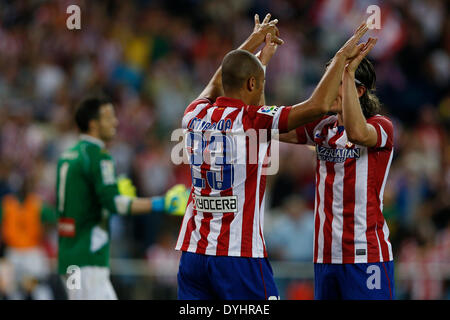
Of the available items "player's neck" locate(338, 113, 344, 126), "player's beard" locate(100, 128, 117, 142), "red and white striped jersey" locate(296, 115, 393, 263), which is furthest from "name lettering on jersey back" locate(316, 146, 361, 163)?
"player's beard" locate(100, 128, 117, 142)

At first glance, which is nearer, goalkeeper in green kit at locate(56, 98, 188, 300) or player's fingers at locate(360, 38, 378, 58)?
player's fingers at locate(360, 38, 378, 58)

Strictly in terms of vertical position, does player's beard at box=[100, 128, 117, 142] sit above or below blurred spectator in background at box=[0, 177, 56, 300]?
above

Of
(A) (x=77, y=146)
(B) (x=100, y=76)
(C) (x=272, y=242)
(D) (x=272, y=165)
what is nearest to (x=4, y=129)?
(B) (x=100, y=76)

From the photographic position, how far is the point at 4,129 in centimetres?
1303

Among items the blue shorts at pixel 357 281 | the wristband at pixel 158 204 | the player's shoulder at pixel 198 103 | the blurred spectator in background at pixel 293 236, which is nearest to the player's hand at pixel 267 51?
the player's shoulder at pixel 198 103

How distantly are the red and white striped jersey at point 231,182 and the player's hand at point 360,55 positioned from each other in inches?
21.2

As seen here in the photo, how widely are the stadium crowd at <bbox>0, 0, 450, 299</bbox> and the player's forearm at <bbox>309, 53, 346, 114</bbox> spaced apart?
18.5 ft

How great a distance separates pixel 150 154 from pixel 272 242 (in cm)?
→ 283

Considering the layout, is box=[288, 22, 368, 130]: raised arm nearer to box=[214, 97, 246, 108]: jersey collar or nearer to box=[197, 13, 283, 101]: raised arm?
box=[214, 97, 246, 108]: jersey collar

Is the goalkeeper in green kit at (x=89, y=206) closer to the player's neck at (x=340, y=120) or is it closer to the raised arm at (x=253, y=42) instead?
the raised arm at (x=253, y=42)

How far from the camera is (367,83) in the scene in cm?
539

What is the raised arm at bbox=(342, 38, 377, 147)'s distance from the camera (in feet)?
16.3

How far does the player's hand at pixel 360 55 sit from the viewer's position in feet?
16.3
